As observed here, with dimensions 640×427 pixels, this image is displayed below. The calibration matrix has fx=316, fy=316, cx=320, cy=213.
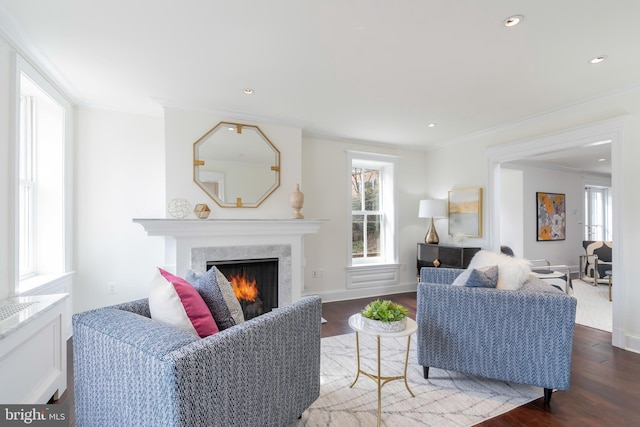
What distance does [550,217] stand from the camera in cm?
643

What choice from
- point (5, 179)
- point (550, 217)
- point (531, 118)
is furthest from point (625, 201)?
point (5, 179)

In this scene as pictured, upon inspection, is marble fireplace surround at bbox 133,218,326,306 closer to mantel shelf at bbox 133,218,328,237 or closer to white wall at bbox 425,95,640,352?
mantel shelf at bbox 133,218,328,237

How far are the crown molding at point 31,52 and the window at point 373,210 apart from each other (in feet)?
11.5

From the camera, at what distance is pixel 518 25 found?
197cm

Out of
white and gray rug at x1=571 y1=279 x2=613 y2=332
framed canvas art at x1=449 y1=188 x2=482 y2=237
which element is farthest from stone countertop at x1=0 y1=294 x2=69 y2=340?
white and gray rug at x1=571 y1=279 x2=613 y2=332

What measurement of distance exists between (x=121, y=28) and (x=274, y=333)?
6.93 ft

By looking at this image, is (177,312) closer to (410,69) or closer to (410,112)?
(410,69)

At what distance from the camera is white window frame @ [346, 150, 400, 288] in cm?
472

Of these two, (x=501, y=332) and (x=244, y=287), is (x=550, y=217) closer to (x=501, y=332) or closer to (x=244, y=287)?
(x=501, y=332)

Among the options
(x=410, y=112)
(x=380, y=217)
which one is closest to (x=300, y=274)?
(x=380, y=217)

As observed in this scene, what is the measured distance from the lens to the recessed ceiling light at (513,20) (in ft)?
6.19

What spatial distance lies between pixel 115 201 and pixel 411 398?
11.4 ft

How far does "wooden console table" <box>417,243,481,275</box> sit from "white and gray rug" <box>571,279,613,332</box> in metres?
1.36

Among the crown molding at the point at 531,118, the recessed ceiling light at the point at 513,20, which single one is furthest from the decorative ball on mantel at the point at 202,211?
the crown molding at the point at 531,118
